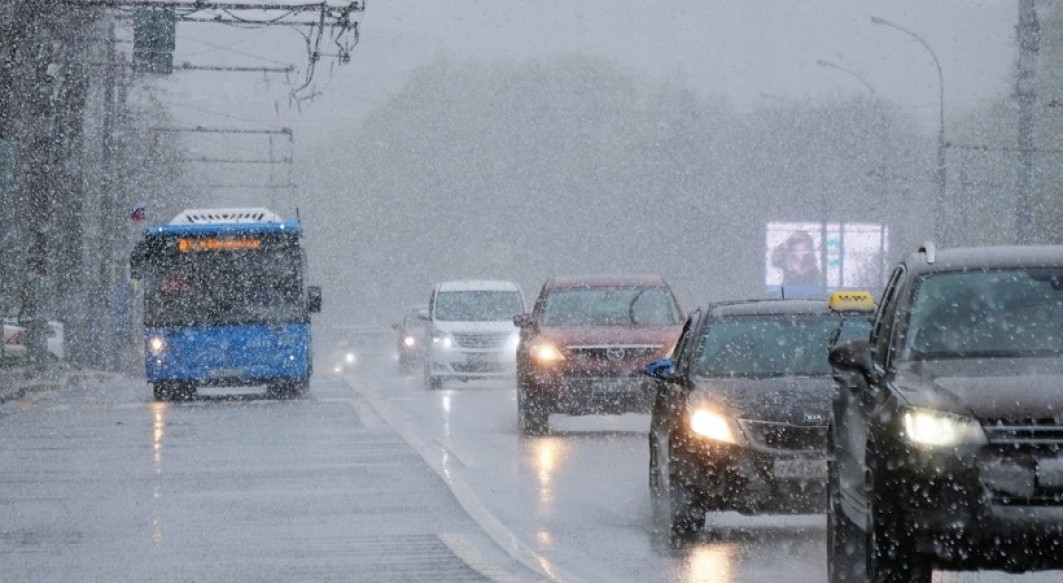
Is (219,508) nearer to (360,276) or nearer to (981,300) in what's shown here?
(981,300)

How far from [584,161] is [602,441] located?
4340 inches

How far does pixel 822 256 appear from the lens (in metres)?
82.3

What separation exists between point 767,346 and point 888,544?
19.3 ft

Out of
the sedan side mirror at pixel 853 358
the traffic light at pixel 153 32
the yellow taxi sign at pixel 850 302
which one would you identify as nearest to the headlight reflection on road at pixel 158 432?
the traffic light at pixel 153 32

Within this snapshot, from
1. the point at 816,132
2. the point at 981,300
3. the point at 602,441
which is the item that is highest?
A: the point at 816,132

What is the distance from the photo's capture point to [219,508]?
14.5m

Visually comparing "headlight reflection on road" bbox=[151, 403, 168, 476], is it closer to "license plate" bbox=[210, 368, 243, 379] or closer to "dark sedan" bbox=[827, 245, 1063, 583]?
"license plate" bbox=[210, 368, 243, 379]

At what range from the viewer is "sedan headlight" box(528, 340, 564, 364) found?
901 inches

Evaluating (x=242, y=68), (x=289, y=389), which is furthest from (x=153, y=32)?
(x=289, y=389)

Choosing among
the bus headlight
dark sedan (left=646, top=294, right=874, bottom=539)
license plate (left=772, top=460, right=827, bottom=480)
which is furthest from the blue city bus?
license plate (left=772, top=460, right=827, bottom=480)

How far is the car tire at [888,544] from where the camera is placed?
807 centimetres

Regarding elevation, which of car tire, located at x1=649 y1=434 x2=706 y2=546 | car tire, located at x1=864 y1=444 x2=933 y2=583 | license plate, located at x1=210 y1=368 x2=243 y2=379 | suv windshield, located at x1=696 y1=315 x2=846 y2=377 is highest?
suv windshield, located at x1=696 y1=315 x2=846 y2=377

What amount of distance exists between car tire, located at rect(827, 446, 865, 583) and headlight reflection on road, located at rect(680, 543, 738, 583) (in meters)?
1.00

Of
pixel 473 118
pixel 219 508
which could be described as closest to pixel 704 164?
pixel 473 118
